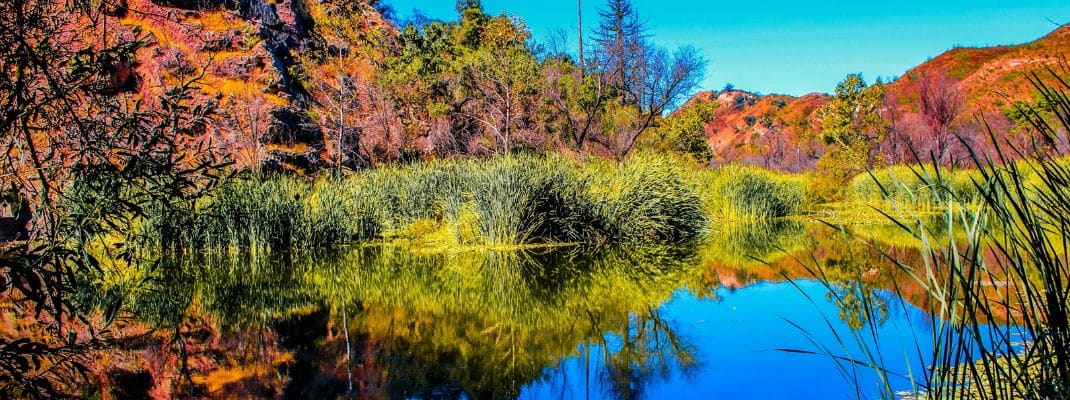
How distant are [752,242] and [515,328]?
7.09 metres

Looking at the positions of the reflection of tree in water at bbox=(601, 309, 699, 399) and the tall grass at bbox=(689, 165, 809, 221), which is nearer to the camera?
the reflection of tree in water at bbox=(601, 309, 699, 399)

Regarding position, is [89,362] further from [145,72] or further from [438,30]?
[438,30]

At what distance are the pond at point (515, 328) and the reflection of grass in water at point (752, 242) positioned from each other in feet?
0.50

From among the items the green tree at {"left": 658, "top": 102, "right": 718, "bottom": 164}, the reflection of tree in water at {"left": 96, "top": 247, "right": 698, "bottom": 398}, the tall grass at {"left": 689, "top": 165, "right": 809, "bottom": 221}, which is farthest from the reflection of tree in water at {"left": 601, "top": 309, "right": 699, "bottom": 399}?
the green tree at {"left": 658, "top": 102, "right": 718, "bottom": 164}

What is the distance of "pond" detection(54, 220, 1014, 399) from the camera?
4539 millimetres

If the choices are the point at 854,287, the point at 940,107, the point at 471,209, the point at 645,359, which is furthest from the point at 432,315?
the point at 940,107

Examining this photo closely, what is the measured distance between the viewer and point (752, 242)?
12.1 m

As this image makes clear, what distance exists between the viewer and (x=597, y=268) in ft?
30.0

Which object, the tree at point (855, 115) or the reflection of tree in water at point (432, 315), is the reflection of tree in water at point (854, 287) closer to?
the reflection of tree in water at point (432, 315)

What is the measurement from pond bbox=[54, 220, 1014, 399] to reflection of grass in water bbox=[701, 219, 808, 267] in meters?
0.15

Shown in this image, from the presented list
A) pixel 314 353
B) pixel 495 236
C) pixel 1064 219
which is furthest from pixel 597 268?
pixel 1064 219

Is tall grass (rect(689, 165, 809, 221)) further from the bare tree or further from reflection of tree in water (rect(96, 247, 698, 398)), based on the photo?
the bare tree

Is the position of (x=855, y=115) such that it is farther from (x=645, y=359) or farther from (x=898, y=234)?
(x=645, y=359)

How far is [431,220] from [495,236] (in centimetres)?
262
